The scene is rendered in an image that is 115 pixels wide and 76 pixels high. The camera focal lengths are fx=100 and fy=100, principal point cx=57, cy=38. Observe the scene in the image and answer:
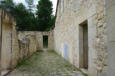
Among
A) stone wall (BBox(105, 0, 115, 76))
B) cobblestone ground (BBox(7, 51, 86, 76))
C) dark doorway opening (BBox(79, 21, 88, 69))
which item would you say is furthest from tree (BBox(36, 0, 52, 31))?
stone wall (BBox(105, 0, 115, 76))

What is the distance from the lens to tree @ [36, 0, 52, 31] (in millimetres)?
24375

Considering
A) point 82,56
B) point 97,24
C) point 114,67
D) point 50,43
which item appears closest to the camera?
point 114,67

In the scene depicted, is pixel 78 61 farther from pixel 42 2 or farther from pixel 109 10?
pixel 42 2

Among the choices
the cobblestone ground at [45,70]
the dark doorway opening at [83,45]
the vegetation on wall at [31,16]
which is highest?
the vegetation on wall at [31,16]

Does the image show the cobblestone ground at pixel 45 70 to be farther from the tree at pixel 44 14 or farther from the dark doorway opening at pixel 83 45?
the tree at pixel 44 14

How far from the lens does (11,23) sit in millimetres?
4613

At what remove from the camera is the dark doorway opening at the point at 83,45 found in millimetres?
4352

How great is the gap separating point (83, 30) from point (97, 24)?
66.2 inches

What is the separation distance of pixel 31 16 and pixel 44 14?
338 cm

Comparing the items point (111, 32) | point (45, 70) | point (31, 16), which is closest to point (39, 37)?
point (45, 70)

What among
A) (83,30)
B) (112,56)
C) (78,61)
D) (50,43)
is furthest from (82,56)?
(50,43)

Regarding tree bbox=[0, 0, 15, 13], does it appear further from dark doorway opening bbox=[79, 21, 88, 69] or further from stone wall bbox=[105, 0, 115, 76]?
stone wall bbox=[105, 0, 115, 76]

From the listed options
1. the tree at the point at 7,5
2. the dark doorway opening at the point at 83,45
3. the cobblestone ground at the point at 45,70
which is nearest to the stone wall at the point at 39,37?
the cobblestone ground at the point at 45,70

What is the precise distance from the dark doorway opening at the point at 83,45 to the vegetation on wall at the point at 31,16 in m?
18.7
